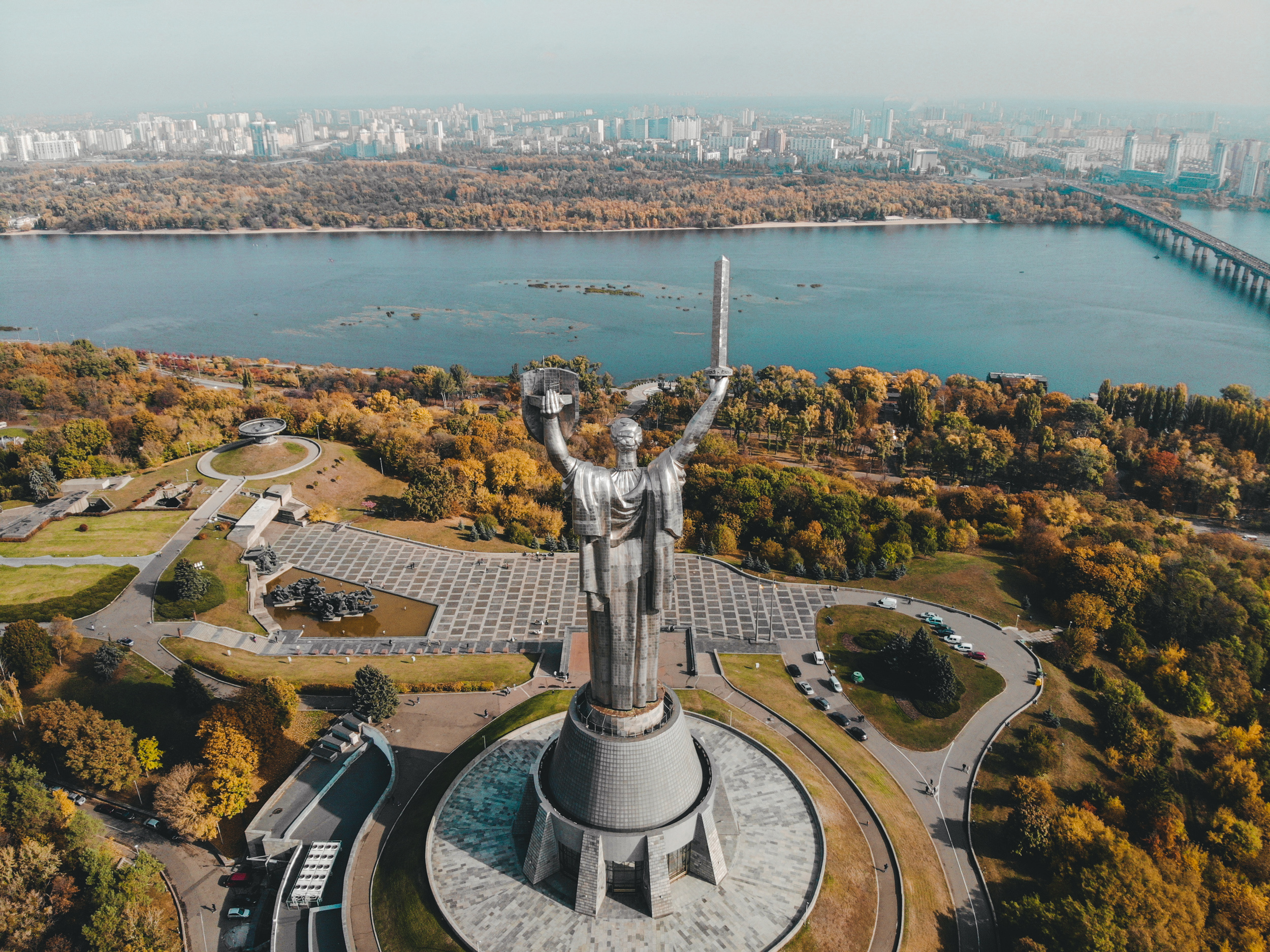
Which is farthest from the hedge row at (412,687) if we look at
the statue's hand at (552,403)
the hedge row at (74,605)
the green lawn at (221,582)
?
the statue's hand at (552,403)

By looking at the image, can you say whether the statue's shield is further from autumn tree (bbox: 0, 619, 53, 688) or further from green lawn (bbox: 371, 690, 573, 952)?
autumn tree (bbox: 0, 619, 53, 688)

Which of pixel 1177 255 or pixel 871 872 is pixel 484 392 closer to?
pixel 871 872

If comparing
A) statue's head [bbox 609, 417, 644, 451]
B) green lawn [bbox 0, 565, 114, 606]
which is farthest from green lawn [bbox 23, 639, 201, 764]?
statue's head [bbox 609, 417, 644, 451]

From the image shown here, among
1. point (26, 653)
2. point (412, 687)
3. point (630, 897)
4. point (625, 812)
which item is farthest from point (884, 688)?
point (26, 653)

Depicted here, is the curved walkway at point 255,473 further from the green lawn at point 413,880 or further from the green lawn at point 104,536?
the green lawn at point 413,880

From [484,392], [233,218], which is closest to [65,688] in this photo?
[484,392]

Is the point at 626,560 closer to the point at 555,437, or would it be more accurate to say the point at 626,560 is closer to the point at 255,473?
the point at 555,437
